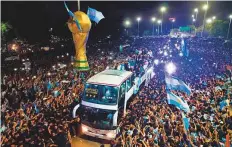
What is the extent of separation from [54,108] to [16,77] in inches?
289

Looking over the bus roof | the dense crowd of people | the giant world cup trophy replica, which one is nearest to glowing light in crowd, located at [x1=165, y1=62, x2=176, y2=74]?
the dense crowd of people

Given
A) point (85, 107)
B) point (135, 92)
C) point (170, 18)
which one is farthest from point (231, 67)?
point (170, 18)

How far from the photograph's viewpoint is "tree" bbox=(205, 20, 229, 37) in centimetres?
4852

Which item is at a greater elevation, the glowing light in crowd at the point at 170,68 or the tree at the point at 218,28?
the tree at the point at 218,28

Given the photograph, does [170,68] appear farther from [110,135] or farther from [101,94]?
[110,135]

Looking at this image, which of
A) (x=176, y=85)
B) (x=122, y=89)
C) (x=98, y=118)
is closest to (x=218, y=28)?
(x=176, y=85)

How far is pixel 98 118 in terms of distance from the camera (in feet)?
31.9

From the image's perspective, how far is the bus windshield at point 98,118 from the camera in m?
9.56

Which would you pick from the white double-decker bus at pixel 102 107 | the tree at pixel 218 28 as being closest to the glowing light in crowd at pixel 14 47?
the white double-decker bus at pixel 102 107

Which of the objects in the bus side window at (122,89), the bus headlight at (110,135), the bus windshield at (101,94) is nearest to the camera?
the bus headlight at (110,135)

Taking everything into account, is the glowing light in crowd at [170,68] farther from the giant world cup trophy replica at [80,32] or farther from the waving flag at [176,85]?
the giant world cup trophy replica at [80,32]

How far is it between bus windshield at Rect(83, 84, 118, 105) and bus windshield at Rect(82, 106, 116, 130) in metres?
0.39

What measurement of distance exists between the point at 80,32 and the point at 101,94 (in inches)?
115

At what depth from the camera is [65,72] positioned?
18531mm
